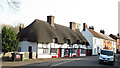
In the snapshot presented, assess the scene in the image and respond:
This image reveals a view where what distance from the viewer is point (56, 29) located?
49.9 metres

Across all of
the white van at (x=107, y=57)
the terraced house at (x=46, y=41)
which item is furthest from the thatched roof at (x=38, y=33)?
the white van at (x=107, y=57)

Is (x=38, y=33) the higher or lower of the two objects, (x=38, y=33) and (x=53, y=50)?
the higher

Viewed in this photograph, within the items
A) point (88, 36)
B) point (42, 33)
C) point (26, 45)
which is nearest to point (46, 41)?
point (42, 33)

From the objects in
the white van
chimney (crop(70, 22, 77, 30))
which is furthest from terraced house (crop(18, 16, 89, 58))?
the white van

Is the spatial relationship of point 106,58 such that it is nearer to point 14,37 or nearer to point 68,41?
point 14,37

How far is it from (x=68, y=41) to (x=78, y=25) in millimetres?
16920

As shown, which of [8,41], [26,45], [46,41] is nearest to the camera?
[8,41]

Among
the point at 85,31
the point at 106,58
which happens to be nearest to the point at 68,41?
the point at 85,31

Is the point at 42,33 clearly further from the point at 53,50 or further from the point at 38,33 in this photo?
the point at 53,50

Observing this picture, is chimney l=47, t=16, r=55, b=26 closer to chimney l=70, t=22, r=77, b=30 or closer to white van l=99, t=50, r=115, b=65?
chimney l=70, t=22, r=77, b=30

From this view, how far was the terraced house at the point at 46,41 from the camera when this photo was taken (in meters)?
41.2

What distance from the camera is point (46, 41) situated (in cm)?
4222

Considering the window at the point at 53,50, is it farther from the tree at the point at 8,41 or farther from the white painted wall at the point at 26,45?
the tree at the point at 8,41

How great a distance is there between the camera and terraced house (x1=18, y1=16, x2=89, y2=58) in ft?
135
